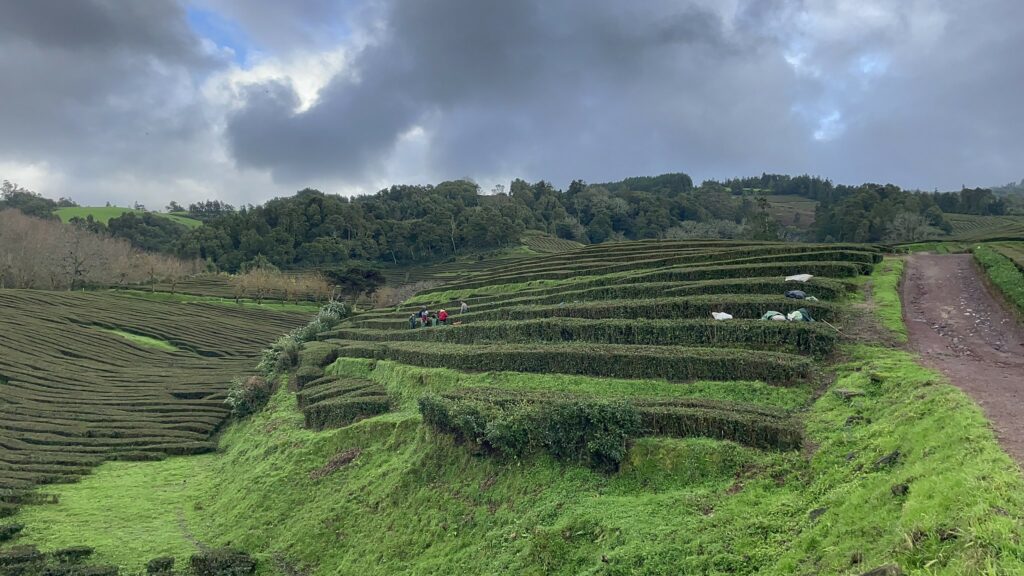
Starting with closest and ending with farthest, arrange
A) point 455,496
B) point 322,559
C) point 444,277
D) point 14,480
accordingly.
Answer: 1. point 455,496
2. point 322,559
3. point 14,480
4. point 444,277

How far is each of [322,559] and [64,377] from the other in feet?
123

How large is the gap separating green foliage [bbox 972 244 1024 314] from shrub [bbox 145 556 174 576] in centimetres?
2616

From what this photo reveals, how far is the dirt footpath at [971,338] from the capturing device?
9.97m

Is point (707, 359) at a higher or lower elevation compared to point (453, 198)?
lower

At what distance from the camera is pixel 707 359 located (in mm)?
16234

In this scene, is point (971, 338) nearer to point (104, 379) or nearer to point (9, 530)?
point (9, 530)

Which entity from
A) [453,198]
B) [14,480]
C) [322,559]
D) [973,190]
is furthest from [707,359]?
[453,198]

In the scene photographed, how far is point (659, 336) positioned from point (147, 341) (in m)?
53.8

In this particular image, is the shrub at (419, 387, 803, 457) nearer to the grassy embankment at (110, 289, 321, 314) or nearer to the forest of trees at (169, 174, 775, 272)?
the grassy embankment at (110, 289, 321, 314)

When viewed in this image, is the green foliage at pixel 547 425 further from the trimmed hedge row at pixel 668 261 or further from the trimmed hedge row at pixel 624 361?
the trimmed hedge row at pixel 668 261

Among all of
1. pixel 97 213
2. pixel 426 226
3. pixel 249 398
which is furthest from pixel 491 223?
pixel 97 213

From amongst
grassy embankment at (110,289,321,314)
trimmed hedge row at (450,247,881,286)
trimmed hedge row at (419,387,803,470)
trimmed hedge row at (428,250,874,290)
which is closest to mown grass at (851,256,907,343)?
trimmed hedge row at (428,250,874,290)

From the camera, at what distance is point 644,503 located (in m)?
10.9

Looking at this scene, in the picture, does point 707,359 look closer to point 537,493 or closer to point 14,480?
point 537,493
